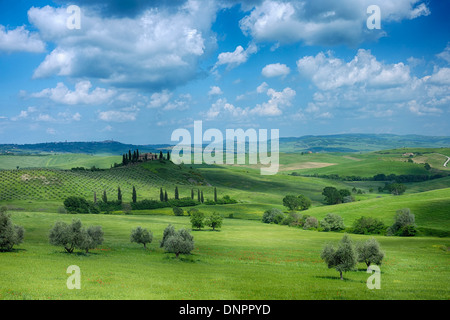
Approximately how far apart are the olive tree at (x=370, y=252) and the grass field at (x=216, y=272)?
1.91 m

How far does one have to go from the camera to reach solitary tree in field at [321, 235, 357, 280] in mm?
39969

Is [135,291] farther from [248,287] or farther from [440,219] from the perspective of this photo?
[440,219]

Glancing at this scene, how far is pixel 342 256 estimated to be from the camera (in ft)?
132

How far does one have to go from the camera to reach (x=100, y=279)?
34.9m

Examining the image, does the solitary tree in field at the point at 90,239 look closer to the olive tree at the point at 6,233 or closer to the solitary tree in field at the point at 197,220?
the olive tree at the point at 6,233

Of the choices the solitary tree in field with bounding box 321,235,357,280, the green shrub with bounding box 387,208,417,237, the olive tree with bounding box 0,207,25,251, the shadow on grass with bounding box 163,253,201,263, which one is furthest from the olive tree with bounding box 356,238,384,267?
the green shrub with bounding box 387,208,417,237

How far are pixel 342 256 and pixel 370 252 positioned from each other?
A: 7.91m

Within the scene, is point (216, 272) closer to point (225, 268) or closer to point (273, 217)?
point (225, 268)

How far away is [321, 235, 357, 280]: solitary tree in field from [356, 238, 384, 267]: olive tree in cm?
621

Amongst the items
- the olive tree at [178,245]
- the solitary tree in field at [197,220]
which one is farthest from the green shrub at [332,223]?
the olive tree at [178,245]

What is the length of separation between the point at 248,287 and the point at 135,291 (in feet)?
35.3

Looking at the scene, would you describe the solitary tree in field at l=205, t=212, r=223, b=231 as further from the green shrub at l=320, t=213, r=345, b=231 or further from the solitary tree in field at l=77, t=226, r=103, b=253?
the solitary tree in field at l=77, t=226, r=103, b=253

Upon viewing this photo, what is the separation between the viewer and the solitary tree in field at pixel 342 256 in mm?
39969
